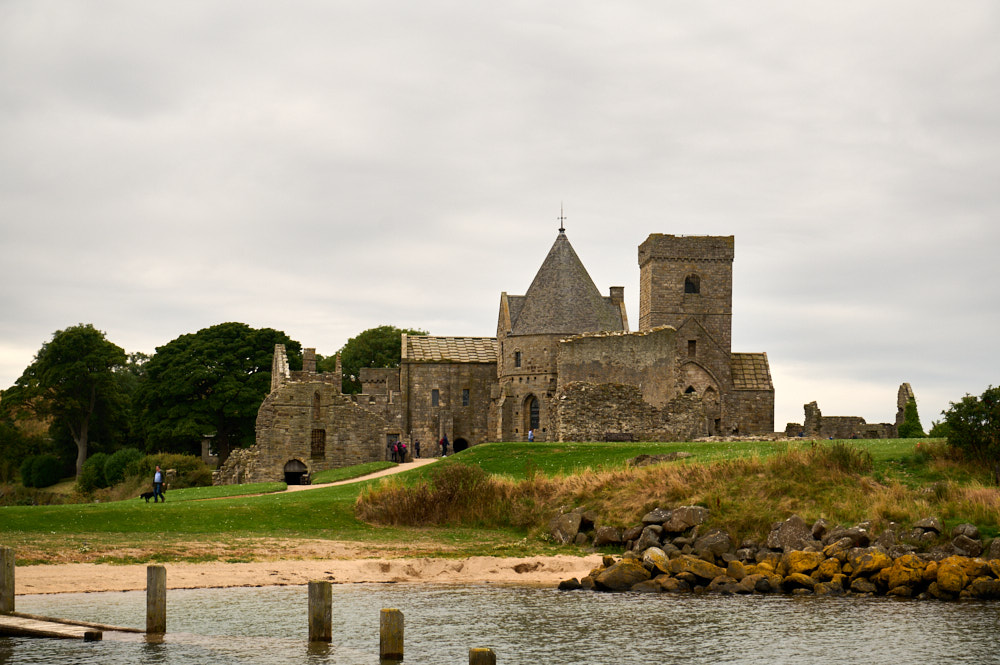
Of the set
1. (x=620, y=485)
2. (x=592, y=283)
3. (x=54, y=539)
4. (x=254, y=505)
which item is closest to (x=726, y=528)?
(x=620, y=485)

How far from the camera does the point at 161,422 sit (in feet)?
221

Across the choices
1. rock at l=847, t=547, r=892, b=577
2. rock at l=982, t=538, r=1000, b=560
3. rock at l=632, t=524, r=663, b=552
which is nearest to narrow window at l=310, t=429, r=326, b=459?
rock at l=632, t=524, r=663, b=552

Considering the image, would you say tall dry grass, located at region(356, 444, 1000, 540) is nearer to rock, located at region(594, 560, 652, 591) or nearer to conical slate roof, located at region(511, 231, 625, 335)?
rock, located at region(594, 560, 652, 591)

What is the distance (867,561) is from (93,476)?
156 feet

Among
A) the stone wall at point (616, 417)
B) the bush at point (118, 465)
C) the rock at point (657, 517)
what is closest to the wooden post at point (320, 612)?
the rock at point (657, 517)

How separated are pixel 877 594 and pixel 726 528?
529 cm

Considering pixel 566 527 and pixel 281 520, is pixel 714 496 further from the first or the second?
pixel 281 520

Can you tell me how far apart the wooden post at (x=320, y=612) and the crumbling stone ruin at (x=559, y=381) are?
31.0 meters

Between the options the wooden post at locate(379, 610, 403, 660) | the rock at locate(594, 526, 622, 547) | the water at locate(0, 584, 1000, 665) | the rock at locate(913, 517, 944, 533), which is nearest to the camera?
the wooden post at locate(379, 610, 403, 660)

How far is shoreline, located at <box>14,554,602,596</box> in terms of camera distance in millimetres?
22172

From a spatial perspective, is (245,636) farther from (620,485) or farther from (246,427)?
(246,427)

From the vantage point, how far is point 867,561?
24.1 metres

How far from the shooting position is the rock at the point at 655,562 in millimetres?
25125

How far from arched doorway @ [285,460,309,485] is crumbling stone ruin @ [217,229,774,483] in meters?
0.05
